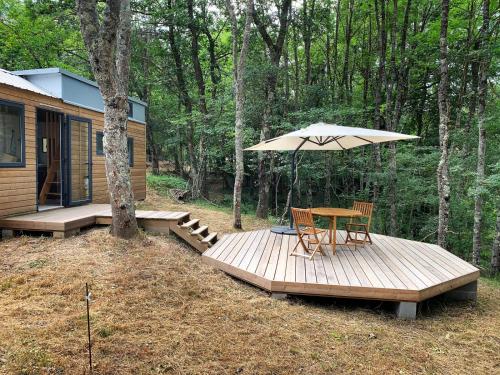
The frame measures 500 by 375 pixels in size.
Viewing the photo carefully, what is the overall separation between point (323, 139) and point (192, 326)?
17.0 feet

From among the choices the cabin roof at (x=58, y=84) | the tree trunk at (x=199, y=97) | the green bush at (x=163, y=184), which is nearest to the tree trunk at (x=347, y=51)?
the tree trunk at (x=199, y=97)

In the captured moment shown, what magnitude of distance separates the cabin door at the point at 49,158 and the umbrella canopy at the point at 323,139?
13.7ft

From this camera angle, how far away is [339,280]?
4027mm

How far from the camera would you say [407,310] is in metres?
3.81

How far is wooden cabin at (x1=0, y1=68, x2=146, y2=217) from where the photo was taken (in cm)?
569

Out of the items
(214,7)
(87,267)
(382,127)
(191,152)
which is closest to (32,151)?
(87,267)

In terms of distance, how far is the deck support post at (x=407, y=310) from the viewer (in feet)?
12.5

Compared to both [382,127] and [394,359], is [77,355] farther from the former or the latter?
[382,127]

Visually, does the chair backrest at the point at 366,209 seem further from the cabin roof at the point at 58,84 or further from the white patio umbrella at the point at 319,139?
the cabin roof at the point at 58,84

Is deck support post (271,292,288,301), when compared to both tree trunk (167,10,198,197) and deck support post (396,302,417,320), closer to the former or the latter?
deck support post (396,302,417,320)

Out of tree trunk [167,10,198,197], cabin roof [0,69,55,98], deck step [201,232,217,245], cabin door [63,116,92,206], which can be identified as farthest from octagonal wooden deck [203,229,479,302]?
tree trunk [167,10,198,197]

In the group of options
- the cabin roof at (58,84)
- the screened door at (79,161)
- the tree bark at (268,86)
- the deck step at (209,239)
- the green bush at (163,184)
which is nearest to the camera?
the deck step at (209,239)

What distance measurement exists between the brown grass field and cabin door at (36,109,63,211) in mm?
2825

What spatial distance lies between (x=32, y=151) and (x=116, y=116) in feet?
8.03
